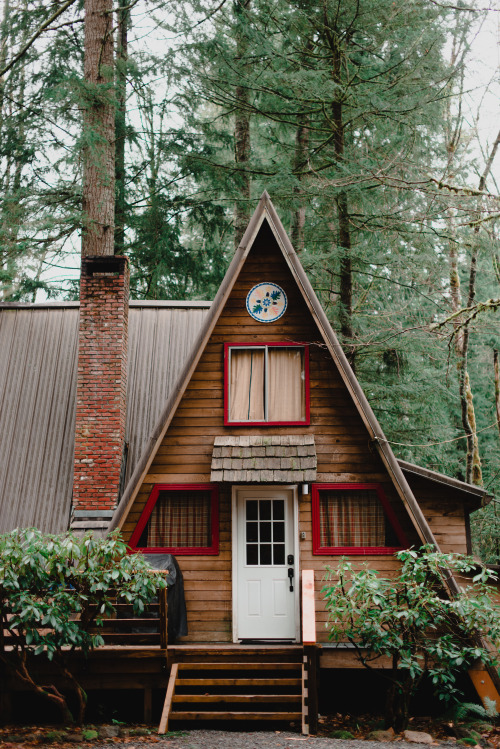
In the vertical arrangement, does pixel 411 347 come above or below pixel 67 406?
above

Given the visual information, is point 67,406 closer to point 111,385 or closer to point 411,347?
point 111,385

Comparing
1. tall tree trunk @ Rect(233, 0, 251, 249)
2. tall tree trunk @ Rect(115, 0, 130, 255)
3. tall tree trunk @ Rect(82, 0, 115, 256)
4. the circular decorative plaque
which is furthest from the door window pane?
tall tree trunk @ Rect(115, 0, 130, 255)

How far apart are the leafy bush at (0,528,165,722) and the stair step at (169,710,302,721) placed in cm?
114

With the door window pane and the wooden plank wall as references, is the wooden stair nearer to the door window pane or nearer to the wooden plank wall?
the wooden plank wall

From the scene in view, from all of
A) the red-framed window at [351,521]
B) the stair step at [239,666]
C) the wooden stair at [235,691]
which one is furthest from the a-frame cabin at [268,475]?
the stair step at [239,666]

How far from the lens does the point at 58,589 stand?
756 centimetres

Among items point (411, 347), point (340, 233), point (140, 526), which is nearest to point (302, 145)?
point (340, 233)

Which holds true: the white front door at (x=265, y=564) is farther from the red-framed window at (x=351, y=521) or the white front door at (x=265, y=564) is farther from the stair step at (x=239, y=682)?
the stair step at (x=239, y=682)

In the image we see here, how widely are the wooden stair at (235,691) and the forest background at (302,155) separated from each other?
5027 millimetres

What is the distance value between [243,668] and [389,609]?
6.67 feet

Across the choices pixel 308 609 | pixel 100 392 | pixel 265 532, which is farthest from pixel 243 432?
pixel 308 609

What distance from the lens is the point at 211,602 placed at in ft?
31.7

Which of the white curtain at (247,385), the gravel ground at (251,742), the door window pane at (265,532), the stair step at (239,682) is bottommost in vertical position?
the gravel ground at (251,742)

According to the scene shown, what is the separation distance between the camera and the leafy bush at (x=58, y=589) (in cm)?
738
